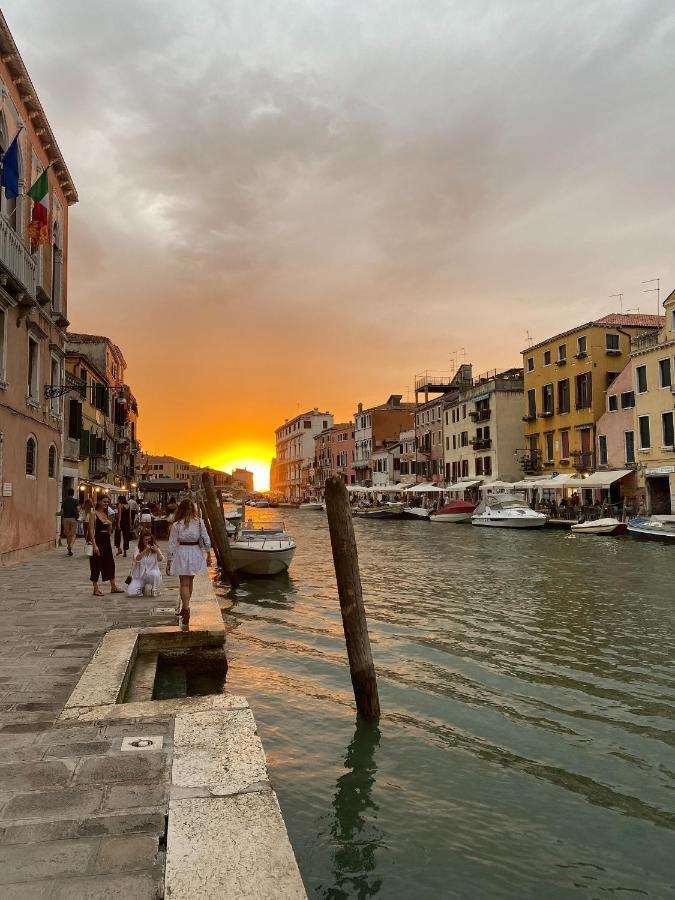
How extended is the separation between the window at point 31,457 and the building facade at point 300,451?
98309mm

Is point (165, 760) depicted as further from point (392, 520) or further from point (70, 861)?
point (392, 520)

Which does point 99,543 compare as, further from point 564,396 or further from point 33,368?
point 564,396

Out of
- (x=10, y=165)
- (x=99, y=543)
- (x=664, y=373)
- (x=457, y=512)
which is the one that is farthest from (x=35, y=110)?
(x=457, y=512)

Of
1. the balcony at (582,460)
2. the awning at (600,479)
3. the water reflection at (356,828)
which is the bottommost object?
the water reflection at (356,828)

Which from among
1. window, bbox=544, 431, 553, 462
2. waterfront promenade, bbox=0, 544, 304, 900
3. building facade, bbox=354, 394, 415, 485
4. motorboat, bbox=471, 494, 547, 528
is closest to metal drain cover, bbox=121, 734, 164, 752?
waterfront promenade, bbox=0, 544, 304, 900

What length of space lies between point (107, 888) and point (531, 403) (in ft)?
151

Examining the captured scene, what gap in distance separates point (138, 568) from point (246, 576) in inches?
297

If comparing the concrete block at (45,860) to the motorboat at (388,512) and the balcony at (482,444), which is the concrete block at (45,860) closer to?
the balcony at (482,444)

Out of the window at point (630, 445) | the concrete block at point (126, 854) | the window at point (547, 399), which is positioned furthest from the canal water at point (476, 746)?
the window at point (547, 399)

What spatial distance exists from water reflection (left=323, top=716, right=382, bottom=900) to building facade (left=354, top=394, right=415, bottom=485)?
7328 centimetres

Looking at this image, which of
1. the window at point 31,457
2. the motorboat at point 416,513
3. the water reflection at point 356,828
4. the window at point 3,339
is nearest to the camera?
the water reflection at point 356,828

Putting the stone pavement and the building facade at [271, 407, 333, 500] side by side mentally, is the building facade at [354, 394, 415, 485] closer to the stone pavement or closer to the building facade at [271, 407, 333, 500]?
the building facade at [271, 407, 333, 500]

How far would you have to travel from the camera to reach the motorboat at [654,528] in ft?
86.7

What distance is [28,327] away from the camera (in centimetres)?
1592
